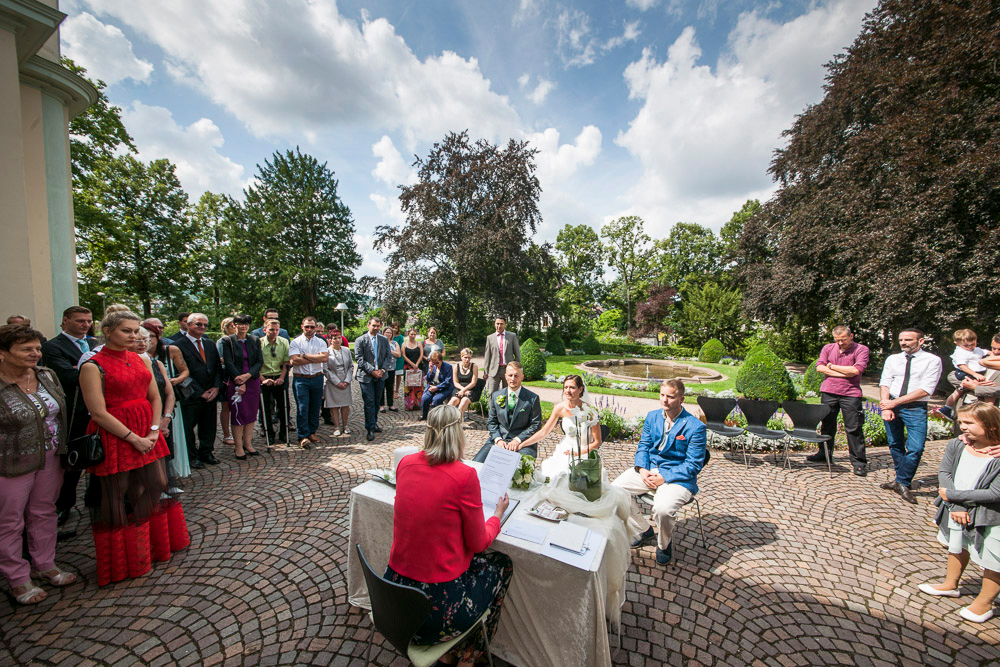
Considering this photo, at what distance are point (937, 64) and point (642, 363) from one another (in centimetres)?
1551

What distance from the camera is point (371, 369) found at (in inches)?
293

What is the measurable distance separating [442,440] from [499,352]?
582 cm

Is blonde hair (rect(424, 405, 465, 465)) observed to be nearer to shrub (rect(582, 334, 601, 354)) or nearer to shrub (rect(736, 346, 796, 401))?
shrub (rect(736, 346, 796, 401))

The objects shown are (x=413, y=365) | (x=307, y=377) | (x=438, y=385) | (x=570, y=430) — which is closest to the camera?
(x=570, y=430)

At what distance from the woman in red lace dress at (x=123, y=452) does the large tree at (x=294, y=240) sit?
3000 centimetres

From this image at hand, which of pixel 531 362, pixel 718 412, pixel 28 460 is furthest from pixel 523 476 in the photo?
pixel 531 362

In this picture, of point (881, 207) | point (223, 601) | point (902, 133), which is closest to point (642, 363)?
point (881, 207)

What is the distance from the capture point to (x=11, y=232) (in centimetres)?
554

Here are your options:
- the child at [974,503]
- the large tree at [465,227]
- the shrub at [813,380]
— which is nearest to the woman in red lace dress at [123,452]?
the child at [974,503]

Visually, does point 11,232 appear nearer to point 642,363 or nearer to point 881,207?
point 881,207

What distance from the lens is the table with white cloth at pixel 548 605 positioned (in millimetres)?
2100

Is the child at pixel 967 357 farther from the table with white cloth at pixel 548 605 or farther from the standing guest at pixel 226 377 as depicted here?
the standing guest at pixel 226 377

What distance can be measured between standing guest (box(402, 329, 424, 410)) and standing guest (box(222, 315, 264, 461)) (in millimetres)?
3326

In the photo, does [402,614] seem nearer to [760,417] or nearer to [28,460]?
[28,460]
